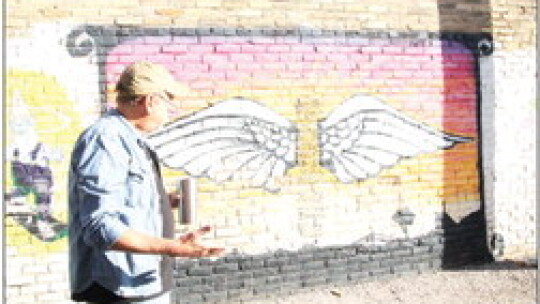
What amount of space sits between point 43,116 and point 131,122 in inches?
122


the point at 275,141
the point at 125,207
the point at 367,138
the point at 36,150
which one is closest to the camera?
the point at 125,207

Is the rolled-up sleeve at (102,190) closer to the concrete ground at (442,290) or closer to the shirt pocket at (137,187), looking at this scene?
the shirt pocket at (137,187)

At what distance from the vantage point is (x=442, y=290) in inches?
254

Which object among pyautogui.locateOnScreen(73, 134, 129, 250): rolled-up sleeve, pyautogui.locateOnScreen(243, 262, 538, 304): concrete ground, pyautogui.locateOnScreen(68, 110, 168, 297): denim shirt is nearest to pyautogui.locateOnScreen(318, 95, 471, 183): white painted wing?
pyautogui.locateOnScreen(243, 262, 538, 304): concrete ground

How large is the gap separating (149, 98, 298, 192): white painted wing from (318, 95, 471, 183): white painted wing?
42 cm

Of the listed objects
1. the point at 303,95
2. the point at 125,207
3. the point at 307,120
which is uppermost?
the point at 303,95

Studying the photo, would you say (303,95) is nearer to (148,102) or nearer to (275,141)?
(275,141)

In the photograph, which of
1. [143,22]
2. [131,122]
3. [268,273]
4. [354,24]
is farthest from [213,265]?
[131,122]

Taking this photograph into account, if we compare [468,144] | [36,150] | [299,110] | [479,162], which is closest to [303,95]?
[299,110]

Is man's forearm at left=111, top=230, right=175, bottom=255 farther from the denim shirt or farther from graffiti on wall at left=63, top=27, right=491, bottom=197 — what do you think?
graffiti on wall at left=63, top=27, right=491, bottom=197

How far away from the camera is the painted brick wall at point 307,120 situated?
5.62 meters

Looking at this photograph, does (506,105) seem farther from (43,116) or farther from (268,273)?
(43,116)

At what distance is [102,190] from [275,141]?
3944 millimetres

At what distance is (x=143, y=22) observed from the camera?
19.2ft
